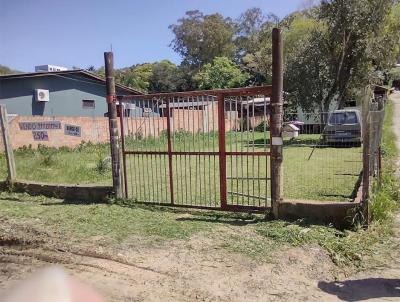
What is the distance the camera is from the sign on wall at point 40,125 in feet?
61.4

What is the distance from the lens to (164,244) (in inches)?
235

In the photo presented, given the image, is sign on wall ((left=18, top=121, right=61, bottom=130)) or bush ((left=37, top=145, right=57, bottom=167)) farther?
sign on wall ((left=18, top=121, right=61, bottom=130))

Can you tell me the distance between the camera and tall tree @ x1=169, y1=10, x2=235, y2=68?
204 feet

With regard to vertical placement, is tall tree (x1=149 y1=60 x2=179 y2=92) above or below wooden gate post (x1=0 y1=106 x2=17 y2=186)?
above

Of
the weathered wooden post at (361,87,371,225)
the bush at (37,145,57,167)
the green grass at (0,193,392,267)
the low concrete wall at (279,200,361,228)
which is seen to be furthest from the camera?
the bush at (37,145,57,167)

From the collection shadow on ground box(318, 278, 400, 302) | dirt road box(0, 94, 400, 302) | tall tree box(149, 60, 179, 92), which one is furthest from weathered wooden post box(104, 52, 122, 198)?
tall tree box(149, 60, 179, 92)

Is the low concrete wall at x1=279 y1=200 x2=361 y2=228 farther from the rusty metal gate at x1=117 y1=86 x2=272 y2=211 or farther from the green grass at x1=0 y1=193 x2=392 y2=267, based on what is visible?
the rusty metal gate at x1=117 y1=86 x2=272 y2=211

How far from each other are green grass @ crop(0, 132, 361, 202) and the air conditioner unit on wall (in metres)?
7.64

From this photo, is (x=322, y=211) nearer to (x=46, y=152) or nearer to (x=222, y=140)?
(x=222, y=140)

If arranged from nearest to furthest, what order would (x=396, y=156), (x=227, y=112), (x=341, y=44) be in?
(x=227, y=112)
(x=396, y=156)
(x=341, y=44)

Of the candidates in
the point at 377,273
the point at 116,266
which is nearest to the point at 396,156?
the point at 377,273

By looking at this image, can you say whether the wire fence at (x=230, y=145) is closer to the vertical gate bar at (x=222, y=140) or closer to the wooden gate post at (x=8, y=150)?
the vertical gate bar at (x=222, y=140)

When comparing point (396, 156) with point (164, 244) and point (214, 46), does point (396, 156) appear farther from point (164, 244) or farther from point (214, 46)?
point (214, 46)

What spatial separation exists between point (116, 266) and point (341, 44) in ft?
73.8
